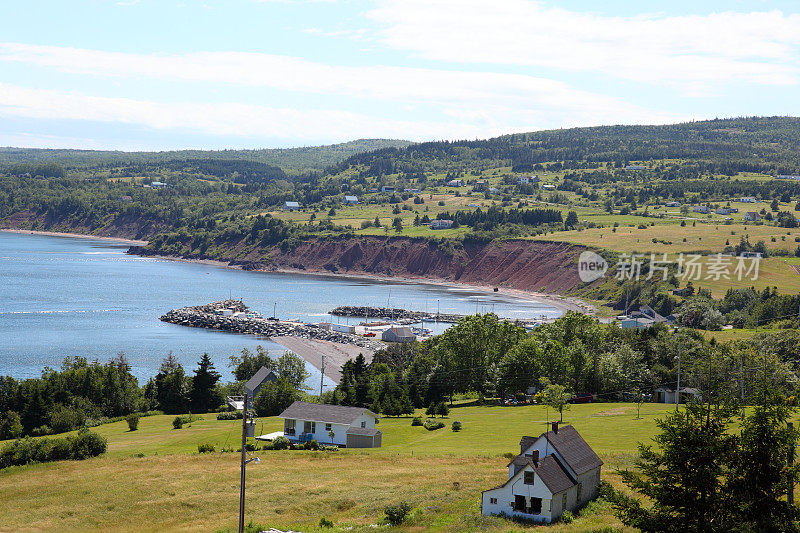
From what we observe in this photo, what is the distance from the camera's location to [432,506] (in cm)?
3362

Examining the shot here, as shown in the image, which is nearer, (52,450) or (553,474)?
(553,474)

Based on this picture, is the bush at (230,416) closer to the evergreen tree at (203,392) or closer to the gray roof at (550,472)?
the evergreen tree at (203,392)

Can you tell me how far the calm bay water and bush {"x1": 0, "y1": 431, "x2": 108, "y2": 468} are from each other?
33100mm

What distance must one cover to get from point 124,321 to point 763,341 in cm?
8940

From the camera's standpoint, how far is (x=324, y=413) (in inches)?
2078

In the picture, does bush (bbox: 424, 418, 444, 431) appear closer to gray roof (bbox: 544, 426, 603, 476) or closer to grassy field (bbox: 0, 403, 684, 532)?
grassy field (bbox: 0, 403, 684, 532)

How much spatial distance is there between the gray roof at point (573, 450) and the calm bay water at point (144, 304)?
50248 mm

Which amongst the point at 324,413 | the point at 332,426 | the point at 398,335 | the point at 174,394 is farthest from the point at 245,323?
the point at 332,426

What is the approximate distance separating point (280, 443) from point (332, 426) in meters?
3.97

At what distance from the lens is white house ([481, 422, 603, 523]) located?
103ft

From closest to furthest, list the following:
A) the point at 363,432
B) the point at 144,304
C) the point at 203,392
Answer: the point at 363,432 → the point at 203,392 → the point at 144,304

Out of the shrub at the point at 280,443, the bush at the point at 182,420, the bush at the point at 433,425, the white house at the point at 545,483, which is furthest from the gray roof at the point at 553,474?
the bush at the point at 182,420

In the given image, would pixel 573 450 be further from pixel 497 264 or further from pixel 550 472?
pixel 497 264

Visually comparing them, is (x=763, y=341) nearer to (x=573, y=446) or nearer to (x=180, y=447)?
(x=573, y=446)
